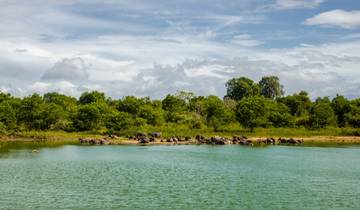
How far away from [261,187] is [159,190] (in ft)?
31.4

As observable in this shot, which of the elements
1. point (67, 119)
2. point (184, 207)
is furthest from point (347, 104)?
point (184, 207)

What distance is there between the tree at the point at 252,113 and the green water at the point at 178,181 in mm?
45757

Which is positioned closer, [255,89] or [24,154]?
[24,154]

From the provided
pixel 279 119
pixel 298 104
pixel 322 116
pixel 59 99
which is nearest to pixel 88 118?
pixel 59 99

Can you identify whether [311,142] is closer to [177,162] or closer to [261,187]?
[177,162]

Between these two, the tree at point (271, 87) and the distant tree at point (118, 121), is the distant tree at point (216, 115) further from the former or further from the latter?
the tree at point (271, 87)

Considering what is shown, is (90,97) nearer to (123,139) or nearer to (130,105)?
(130,105)

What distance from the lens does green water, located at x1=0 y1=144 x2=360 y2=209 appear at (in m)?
37.1

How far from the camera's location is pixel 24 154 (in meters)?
73.4

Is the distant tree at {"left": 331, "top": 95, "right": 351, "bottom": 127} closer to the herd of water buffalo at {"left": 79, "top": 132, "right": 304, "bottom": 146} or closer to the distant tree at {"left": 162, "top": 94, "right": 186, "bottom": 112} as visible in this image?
the herd of water buffalo at {"left": 79, "top": 132, "right": 304, "bottom": 146}

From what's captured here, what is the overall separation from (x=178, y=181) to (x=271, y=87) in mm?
152293

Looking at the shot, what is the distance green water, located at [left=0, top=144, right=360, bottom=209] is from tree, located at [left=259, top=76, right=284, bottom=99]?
119 metres

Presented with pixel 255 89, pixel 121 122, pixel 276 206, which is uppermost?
pixel 255 89

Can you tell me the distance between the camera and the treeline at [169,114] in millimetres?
115250
